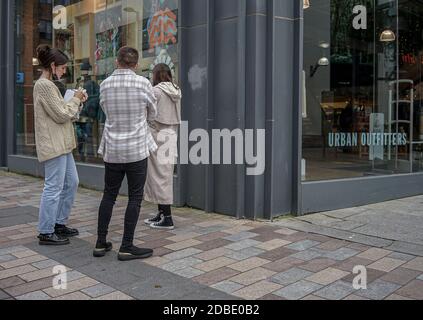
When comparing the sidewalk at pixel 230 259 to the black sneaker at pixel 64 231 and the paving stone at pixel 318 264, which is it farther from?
the black sneaker at pixel 64 231

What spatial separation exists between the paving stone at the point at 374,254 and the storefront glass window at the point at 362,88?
1676mm

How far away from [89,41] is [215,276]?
19.9ft

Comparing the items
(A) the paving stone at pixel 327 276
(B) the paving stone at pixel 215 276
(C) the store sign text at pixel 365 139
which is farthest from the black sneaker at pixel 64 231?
(C) the store sign text at pixel 365 139

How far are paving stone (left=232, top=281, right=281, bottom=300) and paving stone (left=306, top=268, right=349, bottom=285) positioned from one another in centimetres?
33

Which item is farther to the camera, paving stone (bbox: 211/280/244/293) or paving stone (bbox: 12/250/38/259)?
paving stone (bbox: 12/250/38/259)

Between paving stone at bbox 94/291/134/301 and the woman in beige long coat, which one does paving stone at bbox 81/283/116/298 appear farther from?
the woman in beige long coat

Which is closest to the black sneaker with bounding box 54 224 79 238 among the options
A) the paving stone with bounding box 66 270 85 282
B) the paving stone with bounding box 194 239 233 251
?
the paving stone with bounding box 66 270 85 282

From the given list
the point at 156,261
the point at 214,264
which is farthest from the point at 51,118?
the point at 214,264

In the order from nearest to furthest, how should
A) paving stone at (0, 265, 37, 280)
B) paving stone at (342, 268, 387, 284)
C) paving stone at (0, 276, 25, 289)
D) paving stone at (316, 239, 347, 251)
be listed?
1. paving stone at (0, 276, 25, 289)
2. paving stone at (342, 268, 387, 284)
3. paving stone at (0, 265, 37, 280)
4. paving stone at (316, 239, 347, 251)

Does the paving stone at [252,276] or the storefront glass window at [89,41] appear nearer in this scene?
the paving stone at [252,276]

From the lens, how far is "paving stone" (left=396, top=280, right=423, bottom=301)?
334 cm

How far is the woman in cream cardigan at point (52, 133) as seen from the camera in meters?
4.47

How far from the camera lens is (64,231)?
16.2 feet

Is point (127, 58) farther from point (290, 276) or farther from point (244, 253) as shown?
point (290, 276)
